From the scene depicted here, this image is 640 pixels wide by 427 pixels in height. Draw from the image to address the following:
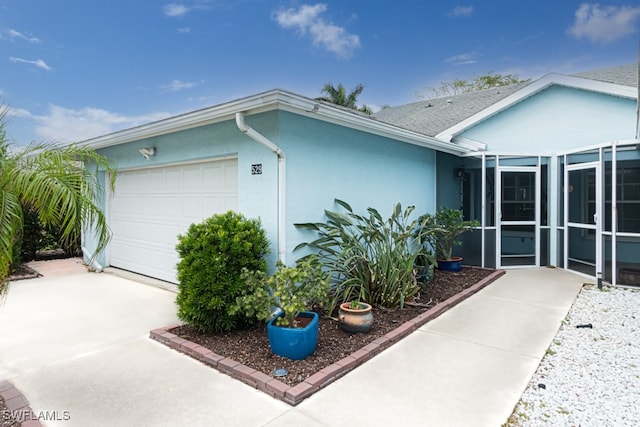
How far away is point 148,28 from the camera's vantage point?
460 inches

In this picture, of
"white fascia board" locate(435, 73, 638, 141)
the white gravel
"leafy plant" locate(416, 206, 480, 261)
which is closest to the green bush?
the white gravel

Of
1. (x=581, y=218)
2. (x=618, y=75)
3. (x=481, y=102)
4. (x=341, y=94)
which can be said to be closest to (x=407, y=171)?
(x=581, y=218)

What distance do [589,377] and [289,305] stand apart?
3172mm

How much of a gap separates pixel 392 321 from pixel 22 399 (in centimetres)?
423

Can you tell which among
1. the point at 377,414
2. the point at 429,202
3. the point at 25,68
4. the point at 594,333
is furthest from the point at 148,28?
the point at 594,333

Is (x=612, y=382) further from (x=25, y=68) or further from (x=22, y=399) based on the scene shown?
(x=25, y=68)

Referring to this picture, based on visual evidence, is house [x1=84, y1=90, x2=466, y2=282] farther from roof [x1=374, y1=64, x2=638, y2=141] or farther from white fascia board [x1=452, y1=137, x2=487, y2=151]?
roof [x1=374, y1=64, x2=638, y2=141]

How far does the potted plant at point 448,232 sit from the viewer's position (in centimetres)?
845

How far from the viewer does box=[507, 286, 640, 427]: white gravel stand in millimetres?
3102

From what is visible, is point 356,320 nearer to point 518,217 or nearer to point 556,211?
point 518,217

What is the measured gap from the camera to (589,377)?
3773mm

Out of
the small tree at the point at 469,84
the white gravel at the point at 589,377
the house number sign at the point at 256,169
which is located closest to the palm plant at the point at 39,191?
the house number sign at the point at 256,169

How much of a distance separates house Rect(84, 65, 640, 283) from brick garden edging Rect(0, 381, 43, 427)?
3.05m

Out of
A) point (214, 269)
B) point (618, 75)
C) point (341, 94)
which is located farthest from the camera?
point (341, 94)
